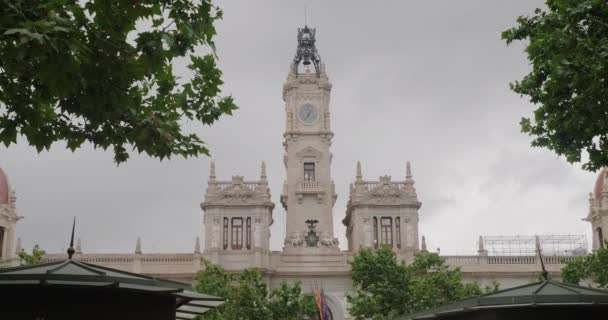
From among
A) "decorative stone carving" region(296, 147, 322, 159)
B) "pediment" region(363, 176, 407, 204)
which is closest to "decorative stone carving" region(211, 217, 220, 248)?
"decorative stone carving" region(296, 147, 322, 159)

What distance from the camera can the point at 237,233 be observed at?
172 feet

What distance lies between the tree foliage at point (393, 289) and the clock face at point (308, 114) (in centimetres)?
1959

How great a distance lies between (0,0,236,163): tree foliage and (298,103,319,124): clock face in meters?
45.0

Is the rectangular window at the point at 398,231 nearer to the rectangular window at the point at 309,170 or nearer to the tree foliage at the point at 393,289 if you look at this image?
the rectangular window at the point at 309,170

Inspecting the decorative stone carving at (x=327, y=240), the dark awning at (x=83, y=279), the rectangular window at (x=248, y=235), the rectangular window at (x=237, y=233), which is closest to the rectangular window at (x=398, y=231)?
the decorative stone carving at (x=327, y=240)

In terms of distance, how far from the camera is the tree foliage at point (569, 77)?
14852 mm

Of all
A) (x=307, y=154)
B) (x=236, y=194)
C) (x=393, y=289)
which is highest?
(x=307, y=154)

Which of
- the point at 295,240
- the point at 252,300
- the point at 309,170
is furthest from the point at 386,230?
the point at 252,300

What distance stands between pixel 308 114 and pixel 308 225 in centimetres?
895

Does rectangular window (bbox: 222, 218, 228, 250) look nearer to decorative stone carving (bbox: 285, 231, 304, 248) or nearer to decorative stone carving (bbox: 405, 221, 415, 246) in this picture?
decorative stone carving (bbox: 285, 231, 304, 248)

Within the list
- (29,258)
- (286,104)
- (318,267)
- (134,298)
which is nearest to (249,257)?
(318,267)

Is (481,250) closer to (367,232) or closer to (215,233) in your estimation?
(367,232)

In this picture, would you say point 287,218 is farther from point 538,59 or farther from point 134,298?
point 134,298

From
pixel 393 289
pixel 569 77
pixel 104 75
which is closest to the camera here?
pixel 104 75
